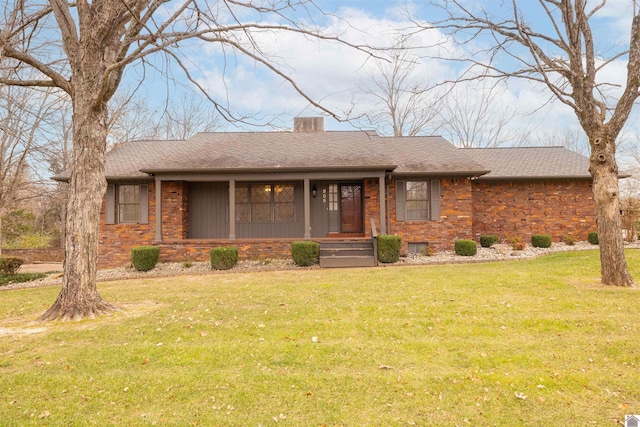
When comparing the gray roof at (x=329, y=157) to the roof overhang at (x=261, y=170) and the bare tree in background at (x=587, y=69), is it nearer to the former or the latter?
the roof overhang at (x=261, y=170)

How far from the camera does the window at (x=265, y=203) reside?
14977mm

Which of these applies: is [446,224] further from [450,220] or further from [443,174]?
[443,174]

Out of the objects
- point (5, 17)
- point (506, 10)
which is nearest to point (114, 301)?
point (5, 17)

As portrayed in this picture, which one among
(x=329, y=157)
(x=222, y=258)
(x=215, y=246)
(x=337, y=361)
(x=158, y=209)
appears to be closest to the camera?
(x=337, y=361)

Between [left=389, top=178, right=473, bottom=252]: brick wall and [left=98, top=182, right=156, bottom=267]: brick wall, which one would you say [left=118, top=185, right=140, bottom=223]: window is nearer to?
[left=98, top=182, right=156, bottom=267]: brick wall

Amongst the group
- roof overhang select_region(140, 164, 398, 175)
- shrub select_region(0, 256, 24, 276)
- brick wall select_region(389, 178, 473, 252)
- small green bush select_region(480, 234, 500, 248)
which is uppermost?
roof overhang select_region(140, 164, 398, 175)

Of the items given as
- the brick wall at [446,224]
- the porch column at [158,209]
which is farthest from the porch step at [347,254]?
the porch column at [158,209]

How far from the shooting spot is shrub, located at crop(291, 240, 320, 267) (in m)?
12.1

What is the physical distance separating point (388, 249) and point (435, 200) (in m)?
3.24

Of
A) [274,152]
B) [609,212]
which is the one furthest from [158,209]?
[609,212]

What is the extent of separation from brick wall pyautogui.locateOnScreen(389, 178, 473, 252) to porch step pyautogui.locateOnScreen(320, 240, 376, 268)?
1918 millimetres

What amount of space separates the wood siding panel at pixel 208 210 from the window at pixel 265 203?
64 centimetres

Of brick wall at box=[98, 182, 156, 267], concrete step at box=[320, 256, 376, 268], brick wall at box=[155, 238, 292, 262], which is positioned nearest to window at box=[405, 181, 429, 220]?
concrete step at box=[320, 256, 376, 268]

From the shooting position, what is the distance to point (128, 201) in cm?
1455
